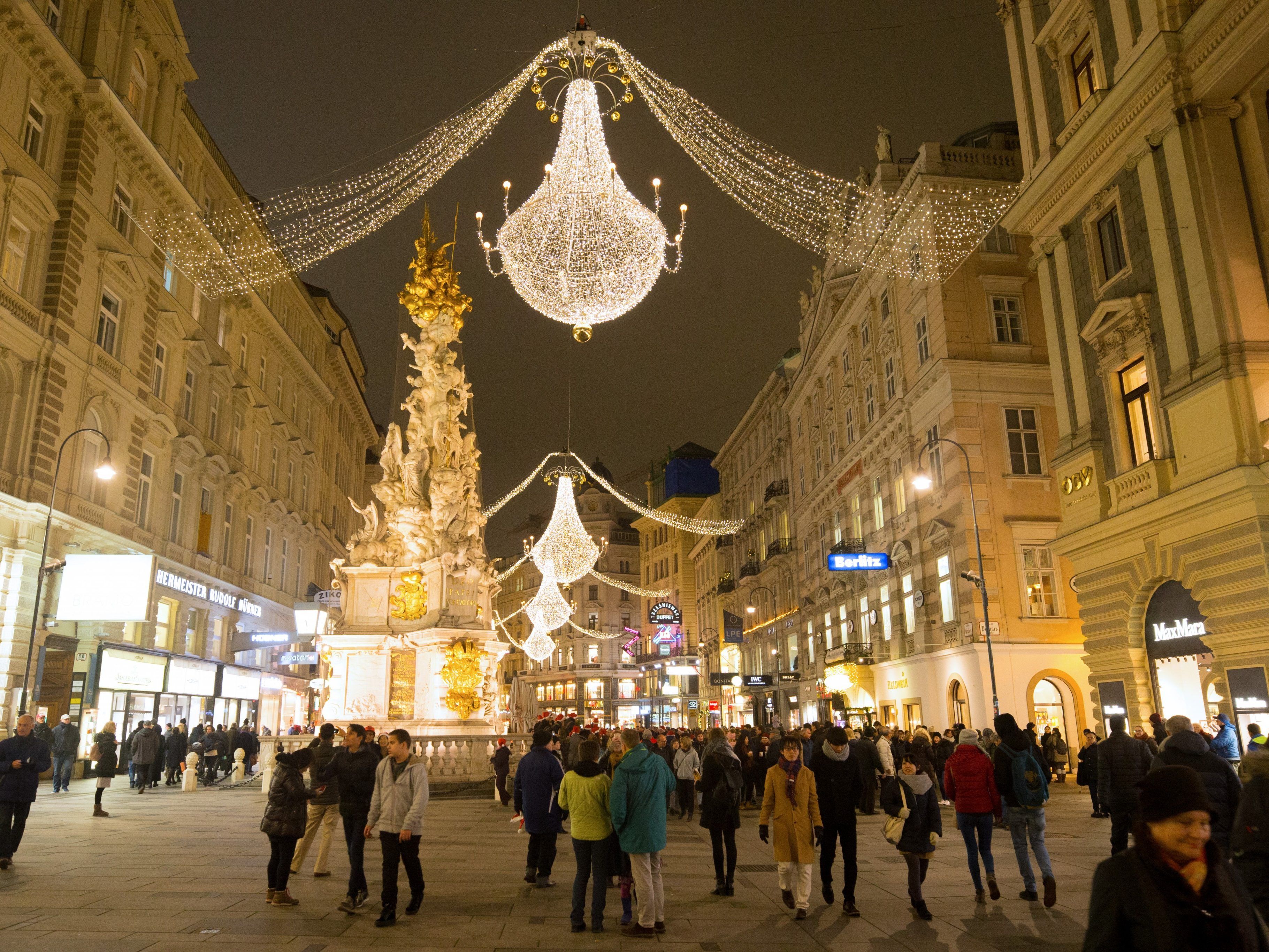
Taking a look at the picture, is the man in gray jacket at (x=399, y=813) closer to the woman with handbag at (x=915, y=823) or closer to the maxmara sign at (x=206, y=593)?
the woman with handbag at (x=915, y=823)

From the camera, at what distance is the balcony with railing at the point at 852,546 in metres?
39.8

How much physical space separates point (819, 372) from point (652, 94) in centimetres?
3346

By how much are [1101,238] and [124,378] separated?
2797cm

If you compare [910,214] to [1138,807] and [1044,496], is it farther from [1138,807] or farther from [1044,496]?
[1138,807]

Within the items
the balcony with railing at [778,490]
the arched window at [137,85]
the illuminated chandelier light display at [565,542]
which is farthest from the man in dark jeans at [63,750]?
the balcony with railing at [778,490]

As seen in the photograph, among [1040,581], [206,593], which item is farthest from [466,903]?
[206,593]

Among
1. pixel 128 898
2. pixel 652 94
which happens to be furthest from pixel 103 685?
pixel 652 94

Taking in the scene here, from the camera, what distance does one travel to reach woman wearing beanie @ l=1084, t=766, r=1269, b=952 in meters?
3.12

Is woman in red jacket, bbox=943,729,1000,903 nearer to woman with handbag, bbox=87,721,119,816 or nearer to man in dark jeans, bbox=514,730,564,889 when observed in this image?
man in dark jeans, bbox=514,730,564,889

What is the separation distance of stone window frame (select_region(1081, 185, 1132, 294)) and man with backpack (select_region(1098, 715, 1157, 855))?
12547 mm

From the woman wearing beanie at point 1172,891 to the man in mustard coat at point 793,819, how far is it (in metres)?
6.34

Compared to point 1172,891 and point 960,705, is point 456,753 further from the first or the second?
point 1172,891

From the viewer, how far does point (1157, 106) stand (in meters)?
18.4

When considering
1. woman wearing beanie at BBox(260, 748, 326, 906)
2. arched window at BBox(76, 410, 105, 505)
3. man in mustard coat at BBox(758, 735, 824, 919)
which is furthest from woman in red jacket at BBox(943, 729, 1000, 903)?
arched window at BBox(76, 410, 105, 505)
